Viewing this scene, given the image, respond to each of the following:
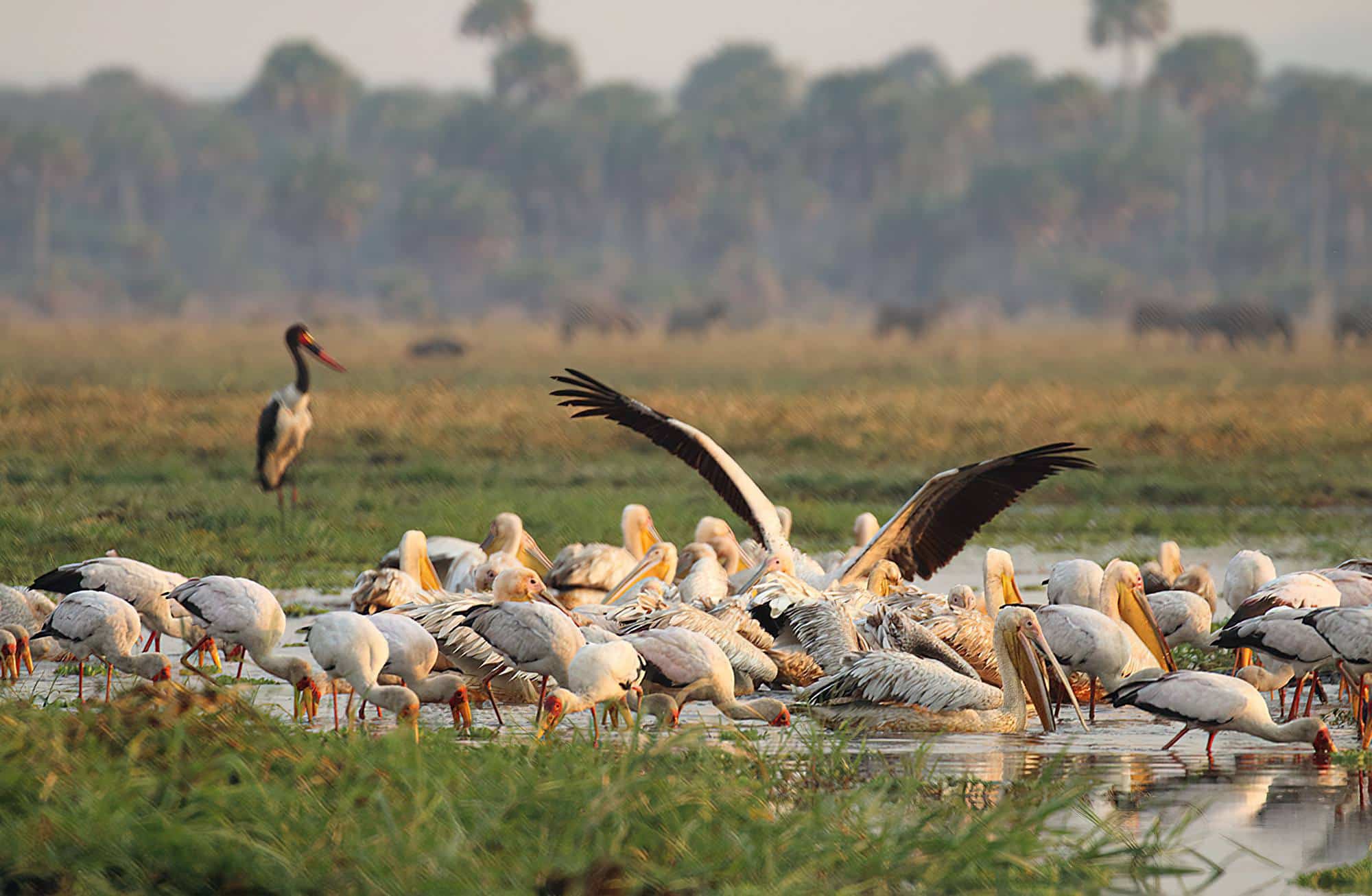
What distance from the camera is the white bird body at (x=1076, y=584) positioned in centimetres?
890

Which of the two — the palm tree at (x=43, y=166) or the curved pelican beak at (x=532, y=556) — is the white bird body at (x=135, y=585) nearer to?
the curved pelican beak at (x=532, y=556)

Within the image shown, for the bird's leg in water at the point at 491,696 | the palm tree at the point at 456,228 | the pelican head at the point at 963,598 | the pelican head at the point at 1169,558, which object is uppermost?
the palm tree at the point at 456,228

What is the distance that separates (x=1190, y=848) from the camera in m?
5.01

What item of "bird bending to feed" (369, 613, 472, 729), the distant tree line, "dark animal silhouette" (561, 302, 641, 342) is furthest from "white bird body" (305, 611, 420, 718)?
the distant tree line

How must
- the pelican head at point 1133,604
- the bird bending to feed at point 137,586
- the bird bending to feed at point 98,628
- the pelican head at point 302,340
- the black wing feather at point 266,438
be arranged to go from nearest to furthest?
1. the bird bending to feed at point 98,628
2. the bird bending to feed at point 137,586
3. the pelican head at point 1133,604
4. the black wing feather at point 266,438
5. the pelican head at point 302,340

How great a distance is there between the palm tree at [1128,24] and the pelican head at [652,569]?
263 feet

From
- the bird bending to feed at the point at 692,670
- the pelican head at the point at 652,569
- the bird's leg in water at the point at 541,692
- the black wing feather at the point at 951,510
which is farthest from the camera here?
the pelican head at the point at 652,569

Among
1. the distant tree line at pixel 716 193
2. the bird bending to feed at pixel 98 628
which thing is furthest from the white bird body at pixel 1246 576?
the distant tree line at pixel 716 193

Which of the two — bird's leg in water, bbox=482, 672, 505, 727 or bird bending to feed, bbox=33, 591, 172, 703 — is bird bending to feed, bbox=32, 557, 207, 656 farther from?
bird's leg in water, bbox=482, 672, 505, 727

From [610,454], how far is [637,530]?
709 centimetres

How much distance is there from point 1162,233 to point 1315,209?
6156 mm

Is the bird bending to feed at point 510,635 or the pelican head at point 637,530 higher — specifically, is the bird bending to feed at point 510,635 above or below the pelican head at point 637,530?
below

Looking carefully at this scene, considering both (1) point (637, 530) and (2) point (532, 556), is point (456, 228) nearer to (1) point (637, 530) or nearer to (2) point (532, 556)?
(1) point (637, 530)

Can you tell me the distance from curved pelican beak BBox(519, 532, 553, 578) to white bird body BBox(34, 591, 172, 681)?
3492 millimetres
